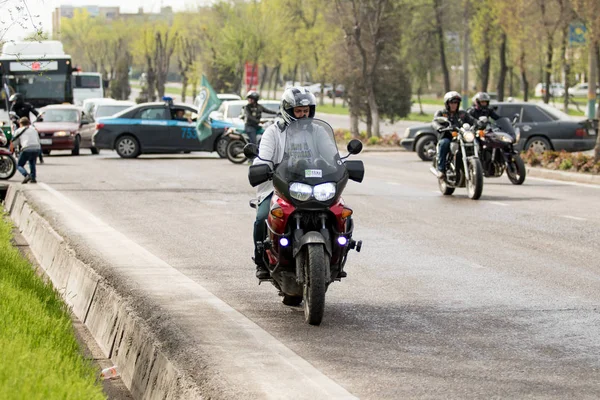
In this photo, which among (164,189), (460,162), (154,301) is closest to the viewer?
(154,301)

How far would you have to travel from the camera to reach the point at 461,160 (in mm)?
20297

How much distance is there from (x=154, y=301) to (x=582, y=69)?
69.6m

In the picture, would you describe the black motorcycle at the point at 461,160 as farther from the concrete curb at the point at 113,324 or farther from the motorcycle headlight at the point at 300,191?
the motorcycle headlight at the point at 300,191

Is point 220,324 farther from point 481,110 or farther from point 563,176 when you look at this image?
point 563,176

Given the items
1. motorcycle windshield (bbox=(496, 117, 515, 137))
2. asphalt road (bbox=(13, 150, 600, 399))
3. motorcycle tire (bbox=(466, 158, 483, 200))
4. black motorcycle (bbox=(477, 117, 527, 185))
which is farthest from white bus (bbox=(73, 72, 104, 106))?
motorcycle tire (bbox=(466, 158, 483, 200))

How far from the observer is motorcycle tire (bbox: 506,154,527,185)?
74.7 feet

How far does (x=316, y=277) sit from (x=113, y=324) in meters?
1.59

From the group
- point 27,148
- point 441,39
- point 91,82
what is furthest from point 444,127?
point 441,39

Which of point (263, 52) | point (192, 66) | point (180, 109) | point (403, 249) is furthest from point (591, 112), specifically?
point (192, 66)

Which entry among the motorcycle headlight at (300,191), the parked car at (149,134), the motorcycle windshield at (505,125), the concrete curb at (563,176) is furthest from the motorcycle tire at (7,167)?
the motorcycle headlight at (300,191)

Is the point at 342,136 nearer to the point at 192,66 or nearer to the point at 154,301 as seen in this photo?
the point at 154,301

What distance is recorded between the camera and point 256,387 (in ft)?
20.1

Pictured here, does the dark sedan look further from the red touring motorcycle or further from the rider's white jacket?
the red touring motorcycle

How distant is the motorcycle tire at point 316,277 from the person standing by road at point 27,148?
1682cm
